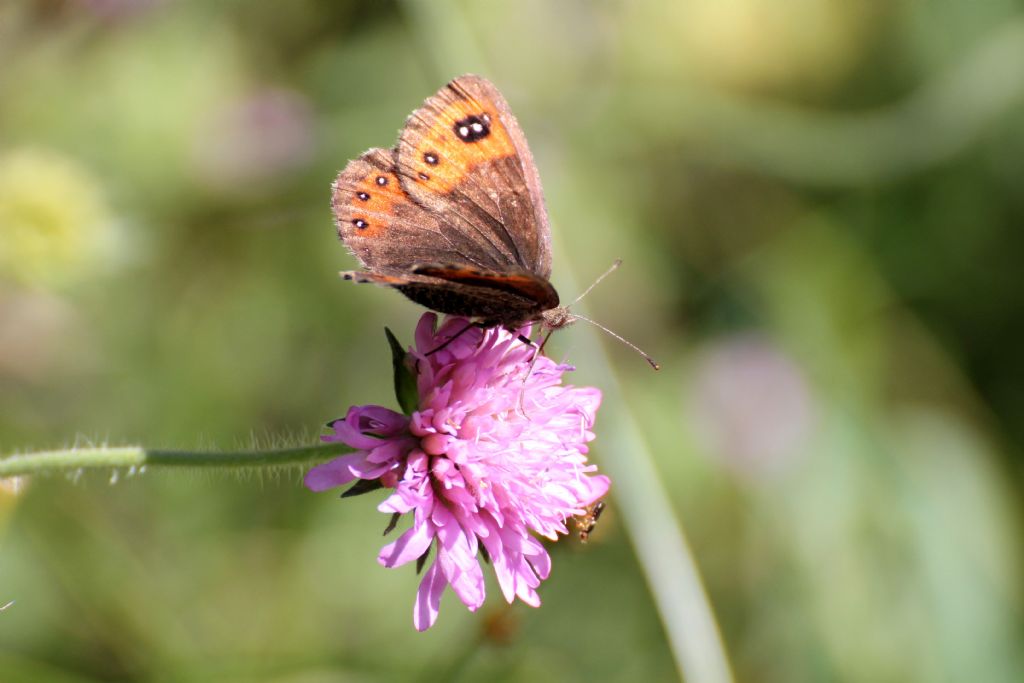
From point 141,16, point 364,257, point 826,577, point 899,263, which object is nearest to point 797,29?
point 899,263

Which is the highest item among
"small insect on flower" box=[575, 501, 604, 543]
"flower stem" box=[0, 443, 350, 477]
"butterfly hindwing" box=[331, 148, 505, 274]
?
"butterfly hindwing" box=[331, 148, 505, 274]

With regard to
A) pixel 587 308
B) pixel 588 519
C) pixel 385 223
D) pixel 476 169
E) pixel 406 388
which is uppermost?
pixel 587 308

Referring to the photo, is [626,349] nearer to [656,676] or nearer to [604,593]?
[604,593]

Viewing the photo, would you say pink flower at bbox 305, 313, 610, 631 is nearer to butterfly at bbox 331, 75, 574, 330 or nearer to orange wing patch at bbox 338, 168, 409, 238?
butterfly at bbox 331, 75, 574, 330

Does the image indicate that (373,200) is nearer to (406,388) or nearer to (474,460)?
(406,388)

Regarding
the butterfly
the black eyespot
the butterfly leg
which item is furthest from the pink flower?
the black eyespot

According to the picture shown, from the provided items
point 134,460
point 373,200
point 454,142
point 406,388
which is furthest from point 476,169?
point 134,460
